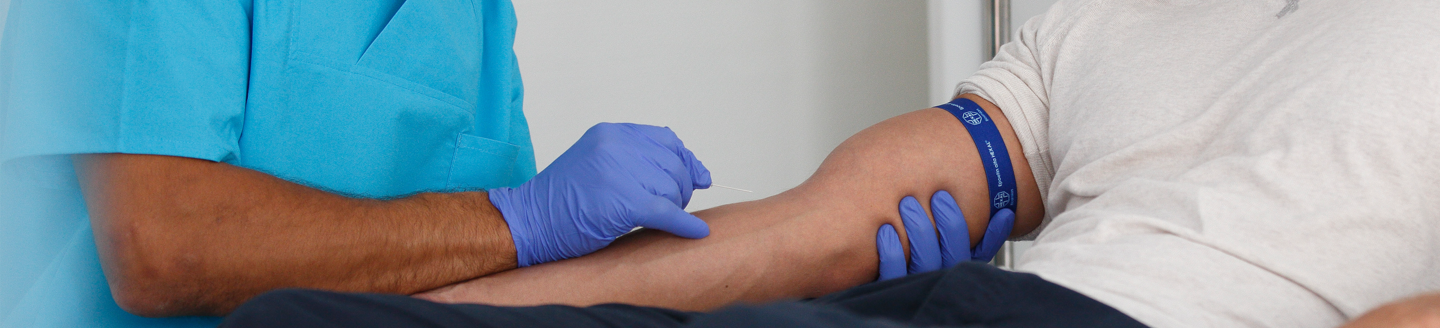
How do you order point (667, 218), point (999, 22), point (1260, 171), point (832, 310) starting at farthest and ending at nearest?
point (999, 22) < point (667, 218) < point (1260, 171) < point (832, 310)

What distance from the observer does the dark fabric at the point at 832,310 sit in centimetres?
55

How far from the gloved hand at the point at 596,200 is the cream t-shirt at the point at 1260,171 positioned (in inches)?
19.1

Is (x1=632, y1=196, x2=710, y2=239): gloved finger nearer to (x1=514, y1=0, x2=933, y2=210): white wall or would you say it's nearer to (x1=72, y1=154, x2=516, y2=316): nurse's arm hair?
(x1=72, y1=154, x2=516, y2=316): nurse's arm hair

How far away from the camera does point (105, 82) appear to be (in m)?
0.86

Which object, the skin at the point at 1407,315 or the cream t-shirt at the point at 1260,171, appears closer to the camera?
the skin at the point at 1407,315

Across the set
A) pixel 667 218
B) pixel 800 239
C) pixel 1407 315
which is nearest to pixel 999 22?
pixel 800 239

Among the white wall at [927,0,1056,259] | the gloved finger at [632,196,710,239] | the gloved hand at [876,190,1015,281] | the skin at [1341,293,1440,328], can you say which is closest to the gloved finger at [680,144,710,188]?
the gloved finger at [632,196,710,239]

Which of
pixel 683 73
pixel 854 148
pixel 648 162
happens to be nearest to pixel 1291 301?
pixel 854 148

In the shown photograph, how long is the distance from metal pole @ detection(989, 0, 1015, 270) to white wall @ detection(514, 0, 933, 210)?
1.18ft

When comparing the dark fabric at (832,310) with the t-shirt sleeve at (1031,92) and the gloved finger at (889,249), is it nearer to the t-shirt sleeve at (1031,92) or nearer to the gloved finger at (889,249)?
the gloved finger at (889,249)

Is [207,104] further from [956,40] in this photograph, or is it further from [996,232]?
[956,40]

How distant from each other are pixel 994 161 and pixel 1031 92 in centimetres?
12

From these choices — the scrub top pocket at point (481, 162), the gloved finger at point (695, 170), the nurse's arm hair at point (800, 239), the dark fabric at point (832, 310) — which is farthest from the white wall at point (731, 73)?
the dark fabric at point (832, 310)

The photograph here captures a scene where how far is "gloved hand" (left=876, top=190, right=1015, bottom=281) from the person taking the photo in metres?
1.10
